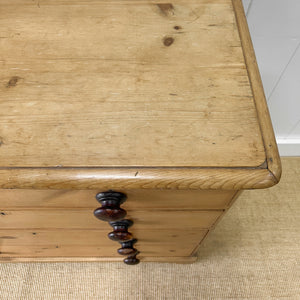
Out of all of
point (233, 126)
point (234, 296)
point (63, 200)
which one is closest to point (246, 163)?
point (233, 126)

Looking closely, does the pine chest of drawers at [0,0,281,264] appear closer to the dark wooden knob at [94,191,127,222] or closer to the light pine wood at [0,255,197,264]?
the dark wooden knob at [94,191,127,222]

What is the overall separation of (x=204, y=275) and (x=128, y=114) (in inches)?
30.4

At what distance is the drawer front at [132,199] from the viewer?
19.4 inches

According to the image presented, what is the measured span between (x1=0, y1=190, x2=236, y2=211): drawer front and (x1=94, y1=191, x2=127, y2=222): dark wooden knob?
0.02 m

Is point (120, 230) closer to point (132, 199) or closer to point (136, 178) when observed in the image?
point (132, 199)

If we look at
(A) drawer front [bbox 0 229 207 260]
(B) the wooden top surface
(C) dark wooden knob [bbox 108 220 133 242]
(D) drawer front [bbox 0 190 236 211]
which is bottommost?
(A) drawer front [bbox 0 229 207 260]

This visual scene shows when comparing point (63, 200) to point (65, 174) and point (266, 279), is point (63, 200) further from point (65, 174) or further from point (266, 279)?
point (266, 279)

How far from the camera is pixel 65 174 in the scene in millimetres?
406

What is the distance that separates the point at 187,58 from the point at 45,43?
0.87 feet

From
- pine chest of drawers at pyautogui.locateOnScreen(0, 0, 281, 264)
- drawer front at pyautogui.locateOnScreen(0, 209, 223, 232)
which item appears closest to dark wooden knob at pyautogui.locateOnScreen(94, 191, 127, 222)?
pine chest of drawers at pyautogui.locateOnScreen(0, 0, 281, 264)

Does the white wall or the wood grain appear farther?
the white wall

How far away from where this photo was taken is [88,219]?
628 millimetres

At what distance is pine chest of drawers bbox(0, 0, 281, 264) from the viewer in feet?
1.36

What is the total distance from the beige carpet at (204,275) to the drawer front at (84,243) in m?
0.08
